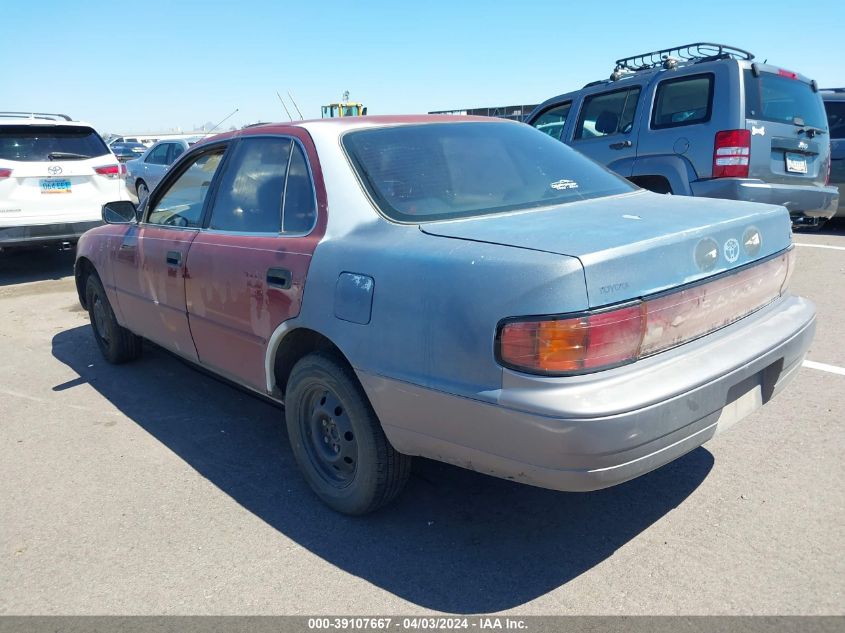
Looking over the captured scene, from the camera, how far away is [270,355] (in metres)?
3.15

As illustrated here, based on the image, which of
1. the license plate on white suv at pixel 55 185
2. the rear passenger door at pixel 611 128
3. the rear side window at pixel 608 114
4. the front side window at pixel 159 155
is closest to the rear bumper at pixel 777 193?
the rear passenger door at pixel 611 128

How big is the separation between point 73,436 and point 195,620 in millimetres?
2028

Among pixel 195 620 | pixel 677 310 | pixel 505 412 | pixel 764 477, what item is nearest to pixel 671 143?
pixel 764 477

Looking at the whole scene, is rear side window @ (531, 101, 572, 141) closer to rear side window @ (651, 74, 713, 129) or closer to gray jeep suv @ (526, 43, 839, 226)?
gray jeep suv @ (526, 43, 839, 226)

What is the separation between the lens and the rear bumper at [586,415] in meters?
2.13

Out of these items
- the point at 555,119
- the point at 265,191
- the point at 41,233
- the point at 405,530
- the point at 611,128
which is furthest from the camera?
the point at 555,119

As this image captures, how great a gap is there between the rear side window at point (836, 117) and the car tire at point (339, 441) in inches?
358

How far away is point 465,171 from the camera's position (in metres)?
3.15

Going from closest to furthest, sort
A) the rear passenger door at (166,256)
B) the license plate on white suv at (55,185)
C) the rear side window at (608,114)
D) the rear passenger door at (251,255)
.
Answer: the rear passenger door at (251,255), the rear passenger door at (166,256), the rear side window at (608,114), the license plate on white suv at (55,185)

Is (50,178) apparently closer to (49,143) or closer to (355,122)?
(49,143)

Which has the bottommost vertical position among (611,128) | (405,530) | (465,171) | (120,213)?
(405,530)

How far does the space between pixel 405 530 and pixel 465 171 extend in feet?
5.25

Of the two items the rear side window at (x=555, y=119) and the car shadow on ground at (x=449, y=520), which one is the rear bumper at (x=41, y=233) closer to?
the car shadow on ground at (x=449, y=520)

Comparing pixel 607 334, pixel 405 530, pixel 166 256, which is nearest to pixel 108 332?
pixel 166 256
